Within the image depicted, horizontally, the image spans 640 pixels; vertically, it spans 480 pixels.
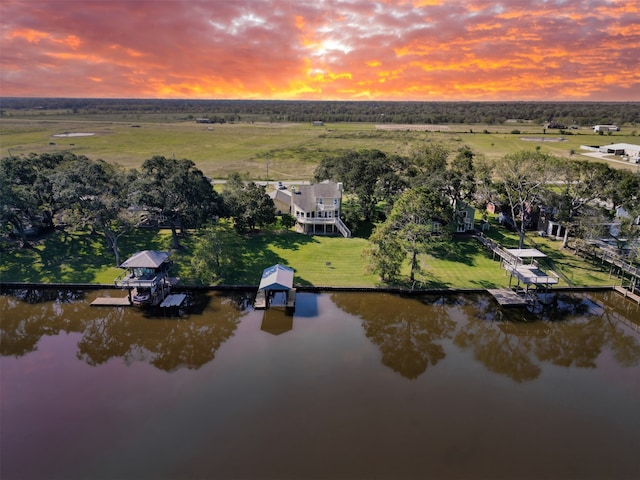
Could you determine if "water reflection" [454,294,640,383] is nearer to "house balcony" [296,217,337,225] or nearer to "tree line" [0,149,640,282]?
"tree line" [0,149,640,282]

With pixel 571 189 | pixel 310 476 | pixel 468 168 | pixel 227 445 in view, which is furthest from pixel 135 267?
pixel 571 189

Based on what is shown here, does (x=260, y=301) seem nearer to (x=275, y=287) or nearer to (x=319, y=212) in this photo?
(x=275, y=287)

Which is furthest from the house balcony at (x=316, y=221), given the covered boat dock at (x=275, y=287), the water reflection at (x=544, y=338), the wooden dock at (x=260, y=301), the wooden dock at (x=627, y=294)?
the wooden dock at (x=627, y=294)

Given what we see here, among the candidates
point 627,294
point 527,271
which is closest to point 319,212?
point 527,271

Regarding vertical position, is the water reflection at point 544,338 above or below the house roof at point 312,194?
below

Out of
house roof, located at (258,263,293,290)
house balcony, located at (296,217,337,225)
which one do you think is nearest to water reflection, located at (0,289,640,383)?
house roof, located at (258,263,293,290)

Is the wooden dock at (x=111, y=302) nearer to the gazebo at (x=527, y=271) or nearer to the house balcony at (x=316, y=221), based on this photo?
the house balcony at (x=316, y=221)
